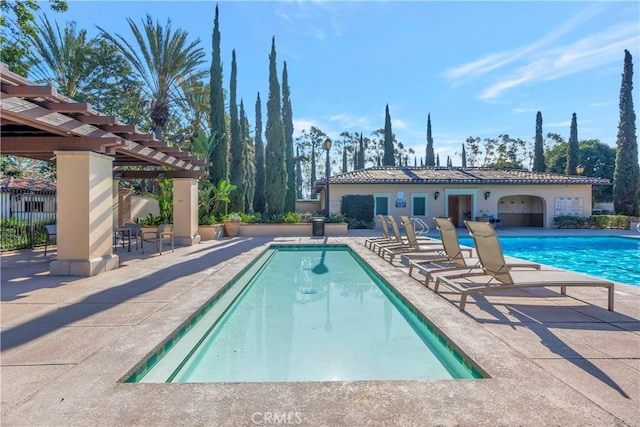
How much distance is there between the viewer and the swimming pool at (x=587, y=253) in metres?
9.49

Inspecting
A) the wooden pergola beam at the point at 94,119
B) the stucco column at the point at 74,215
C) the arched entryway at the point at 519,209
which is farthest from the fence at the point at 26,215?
the arched entryway at the point at 519,209

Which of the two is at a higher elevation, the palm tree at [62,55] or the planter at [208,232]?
the palm tree at [62,55]

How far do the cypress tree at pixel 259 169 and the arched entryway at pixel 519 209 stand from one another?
16.8 m

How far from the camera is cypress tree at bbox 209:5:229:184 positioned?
18309mm

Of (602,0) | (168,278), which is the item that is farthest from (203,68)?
(602,0)

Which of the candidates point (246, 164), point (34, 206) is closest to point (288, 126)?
point (246, 164)

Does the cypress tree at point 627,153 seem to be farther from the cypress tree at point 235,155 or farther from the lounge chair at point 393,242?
the cypress tree at point 235,155

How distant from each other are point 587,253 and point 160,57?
68.7ft

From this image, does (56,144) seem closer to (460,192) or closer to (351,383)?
(351,383)

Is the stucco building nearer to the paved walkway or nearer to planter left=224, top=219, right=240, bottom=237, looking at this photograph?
planter left=224, top=219, right=240, bottom=237

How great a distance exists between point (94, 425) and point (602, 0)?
1225 cm

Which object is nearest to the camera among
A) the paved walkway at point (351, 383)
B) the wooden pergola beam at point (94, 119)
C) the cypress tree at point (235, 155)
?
the paved walkway at point (351, 383)

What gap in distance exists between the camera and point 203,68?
751 inches

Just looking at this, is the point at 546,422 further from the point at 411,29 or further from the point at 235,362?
the point at 411,29
